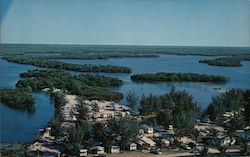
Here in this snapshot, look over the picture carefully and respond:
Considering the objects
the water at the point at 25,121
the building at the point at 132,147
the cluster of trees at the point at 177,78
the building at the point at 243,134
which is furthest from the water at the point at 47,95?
the building at the point at 243,134

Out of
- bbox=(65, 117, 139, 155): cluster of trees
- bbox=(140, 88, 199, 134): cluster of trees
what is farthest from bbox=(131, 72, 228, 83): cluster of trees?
bbox=(65, 117, 139, 155): cluster of trees

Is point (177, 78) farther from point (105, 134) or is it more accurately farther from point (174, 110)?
point (105, 134)

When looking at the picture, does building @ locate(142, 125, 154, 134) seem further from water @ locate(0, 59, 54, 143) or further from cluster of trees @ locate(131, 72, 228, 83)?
cluster of trees @ locate(131, 72, 228, 83)

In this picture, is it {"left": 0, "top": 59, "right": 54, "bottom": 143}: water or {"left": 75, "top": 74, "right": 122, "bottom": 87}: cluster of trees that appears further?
{"left": 75, "top": 74, "right": 122, "bottom": 87}: cluster of trees

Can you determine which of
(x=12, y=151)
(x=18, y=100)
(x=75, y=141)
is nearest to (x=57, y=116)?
(x=75, y=141)

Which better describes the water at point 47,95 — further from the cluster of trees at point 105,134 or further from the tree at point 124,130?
the tree at point 124,130

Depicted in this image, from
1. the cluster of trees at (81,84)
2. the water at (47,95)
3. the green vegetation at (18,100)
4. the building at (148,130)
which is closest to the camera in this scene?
the building at (148,130)
